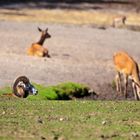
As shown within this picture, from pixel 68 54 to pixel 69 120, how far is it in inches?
565

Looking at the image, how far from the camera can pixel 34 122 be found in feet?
33.1

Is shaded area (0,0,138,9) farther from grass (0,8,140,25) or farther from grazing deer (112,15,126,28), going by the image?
grazing deer (112,15,126,28)

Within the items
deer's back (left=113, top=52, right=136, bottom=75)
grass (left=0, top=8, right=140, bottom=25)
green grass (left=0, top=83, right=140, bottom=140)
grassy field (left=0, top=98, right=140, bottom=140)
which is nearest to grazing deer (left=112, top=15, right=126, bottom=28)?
grass (left=0, top=8, right=140, bottom=25)

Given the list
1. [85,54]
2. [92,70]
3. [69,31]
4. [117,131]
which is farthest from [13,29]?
[117,131]

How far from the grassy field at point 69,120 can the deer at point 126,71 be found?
16.8 feet

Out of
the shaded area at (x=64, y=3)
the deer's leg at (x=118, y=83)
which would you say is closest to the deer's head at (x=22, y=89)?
the deer's leg at (x=118, y=83)

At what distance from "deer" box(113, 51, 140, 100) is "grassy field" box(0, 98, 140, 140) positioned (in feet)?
16.8

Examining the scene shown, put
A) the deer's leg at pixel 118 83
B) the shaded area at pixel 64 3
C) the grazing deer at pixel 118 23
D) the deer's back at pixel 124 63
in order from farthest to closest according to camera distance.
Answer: the shaded area at pixel 64 3
the grazing deer at pixel 118 23
the deer's leg at pixel 118 83
the deer's back at pixel 124 63

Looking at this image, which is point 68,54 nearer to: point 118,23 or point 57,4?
point 118,23

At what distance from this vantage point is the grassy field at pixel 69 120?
919 cm

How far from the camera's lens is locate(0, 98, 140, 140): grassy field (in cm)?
919

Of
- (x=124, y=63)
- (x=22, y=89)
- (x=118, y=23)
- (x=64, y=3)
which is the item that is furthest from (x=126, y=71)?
(x=64, y=3)

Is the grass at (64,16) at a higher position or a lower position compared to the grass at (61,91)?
higher

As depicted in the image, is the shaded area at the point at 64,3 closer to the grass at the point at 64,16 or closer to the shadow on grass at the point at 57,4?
the shadow on grass at the point at 57,4
